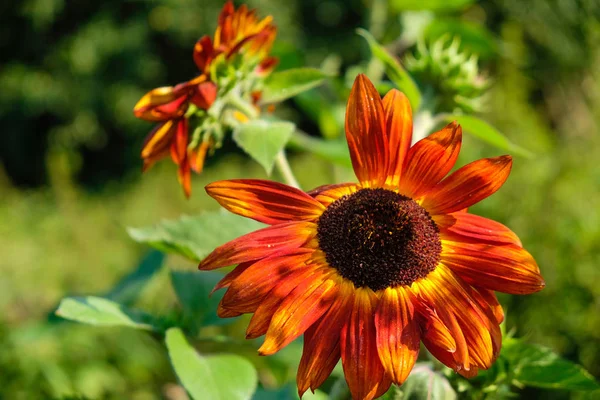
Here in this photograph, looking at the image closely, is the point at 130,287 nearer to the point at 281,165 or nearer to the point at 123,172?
the point at 281,165

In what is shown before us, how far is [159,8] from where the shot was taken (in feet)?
12.2

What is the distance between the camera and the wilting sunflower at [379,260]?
43 centimetres

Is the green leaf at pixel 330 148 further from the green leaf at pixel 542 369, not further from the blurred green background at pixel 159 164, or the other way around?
the green leaf at pixel 542 369

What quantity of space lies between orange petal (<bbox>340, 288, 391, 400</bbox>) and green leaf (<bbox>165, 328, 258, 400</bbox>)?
150mm

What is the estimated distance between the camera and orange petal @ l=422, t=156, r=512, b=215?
45 cm

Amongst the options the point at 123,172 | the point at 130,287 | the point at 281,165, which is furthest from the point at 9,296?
the point at 123,172

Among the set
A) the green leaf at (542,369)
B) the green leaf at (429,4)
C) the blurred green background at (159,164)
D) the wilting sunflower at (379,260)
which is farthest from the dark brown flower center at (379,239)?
the green leaf at (429,4)

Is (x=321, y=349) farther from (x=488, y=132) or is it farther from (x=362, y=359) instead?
(x=488, y=132)

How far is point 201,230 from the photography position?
652 mm

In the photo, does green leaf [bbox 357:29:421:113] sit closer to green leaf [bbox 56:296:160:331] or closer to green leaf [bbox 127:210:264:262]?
green leaf [bbox 127:210:264:262]

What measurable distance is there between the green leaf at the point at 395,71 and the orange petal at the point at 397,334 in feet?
0.65

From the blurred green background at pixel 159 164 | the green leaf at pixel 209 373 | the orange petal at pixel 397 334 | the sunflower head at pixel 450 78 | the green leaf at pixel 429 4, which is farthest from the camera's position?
the blurred green background at pixel 159 164

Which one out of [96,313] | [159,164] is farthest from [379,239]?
[159,164]

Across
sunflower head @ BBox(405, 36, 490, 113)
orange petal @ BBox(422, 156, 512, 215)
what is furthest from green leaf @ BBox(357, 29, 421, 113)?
orange petal @ BBox(422, 156, 512, 215)
